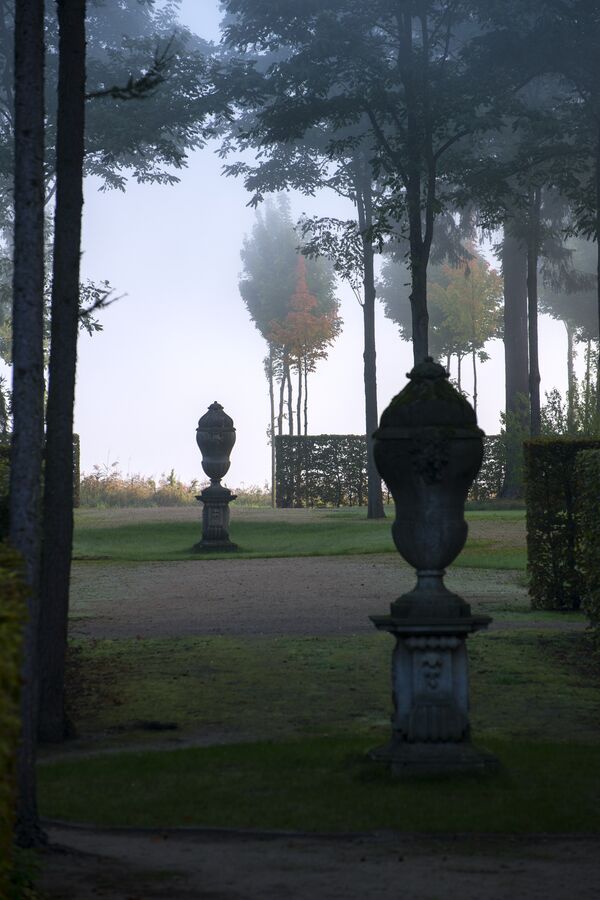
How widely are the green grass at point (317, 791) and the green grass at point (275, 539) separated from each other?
46.4 feet

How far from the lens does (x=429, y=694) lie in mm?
9125

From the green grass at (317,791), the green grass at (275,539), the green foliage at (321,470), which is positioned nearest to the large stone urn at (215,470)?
A: the green grass at (275,539)

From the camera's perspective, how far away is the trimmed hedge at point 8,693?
4355mm

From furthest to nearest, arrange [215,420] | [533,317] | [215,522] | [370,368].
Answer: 1. [533,317]
2. [370,368]
3. [215,420]
4. [215,522]

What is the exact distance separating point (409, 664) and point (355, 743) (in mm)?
1085

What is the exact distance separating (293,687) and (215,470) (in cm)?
1510

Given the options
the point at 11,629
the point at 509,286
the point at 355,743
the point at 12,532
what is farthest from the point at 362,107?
the point at 11,629

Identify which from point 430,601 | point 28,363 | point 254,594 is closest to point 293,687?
point 430,601

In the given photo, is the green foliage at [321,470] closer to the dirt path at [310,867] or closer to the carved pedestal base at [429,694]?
the carved pedestal base at [429,694]

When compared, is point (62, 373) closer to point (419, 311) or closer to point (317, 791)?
point (317, 791)

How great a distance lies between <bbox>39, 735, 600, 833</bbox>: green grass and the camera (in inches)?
310

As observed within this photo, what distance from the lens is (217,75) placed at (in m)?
37.2

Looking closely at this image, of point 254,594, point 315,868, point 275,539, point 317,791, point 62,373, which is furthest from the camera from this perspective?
point 275,539

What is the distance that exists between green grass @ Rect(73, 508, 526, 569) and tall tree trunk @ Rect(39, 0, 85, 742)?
1378 centimetres
